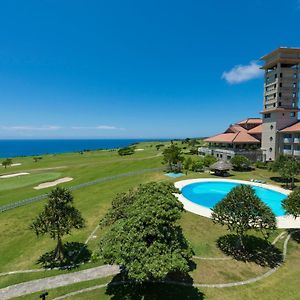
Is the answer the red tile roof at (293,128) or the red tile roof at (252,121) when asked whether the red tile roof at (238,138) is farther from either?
the red tile roof at (293,128)

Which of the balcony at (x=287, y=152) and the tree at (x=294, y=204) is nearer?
the tree at (x=294, y=204)

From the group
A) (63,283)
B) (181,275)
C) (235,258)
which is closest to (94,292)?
(63,283)

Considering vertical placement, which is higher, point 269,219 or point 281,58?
point 281,58

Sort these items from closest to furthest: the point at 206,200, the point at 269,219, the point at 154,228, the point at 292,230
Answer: the point at 154,228 → the point at 269,219 → the point at 292,230 → the point at 206,200

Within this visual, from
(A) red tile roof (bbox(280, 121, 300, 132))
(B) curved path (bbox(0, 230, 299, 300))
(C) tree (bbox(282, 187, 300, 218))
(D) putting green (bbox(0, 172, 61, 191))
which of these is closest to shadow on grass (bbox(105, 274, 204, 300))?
(B) curved path (bbox(0, 230, 299, 300))

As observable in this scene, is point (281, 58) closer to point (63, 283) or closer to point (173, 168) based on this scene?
point (173, 168)

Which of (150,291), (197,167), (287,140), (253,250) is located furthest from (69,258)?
(287,140)

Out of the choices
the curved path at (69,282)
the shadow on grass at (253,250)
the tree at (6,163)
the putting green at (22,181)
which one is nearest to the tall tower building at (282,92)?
the shadow on grass at (253,250)
